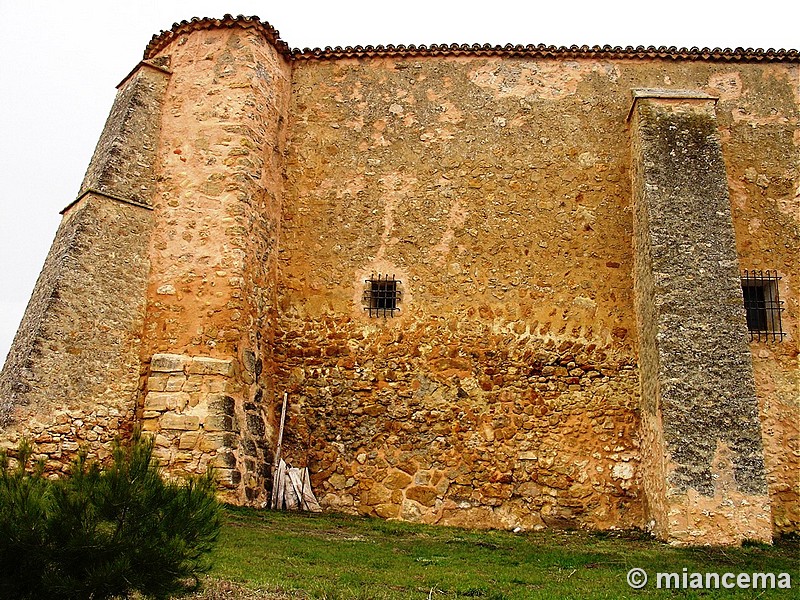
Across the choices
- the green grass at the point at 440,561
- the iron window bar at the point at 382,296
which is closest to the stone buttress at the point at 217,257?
the green grass at the point at 440,561

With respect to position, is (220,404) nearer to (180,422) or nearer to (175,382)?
(180,422)

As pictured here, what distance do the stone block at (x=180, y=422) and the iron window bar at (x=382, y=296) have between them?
3090 mm

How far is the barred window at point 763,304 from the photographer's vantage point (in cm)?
1079

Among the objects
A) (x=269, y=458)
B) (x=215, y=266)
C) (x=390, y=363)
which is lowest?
(x=269, y=458)

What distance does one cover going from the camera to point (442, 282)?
11312mm

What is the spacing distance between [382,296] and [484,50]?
439cm

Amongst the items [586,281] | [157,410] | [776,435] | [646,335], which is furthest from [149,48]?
[776,435]

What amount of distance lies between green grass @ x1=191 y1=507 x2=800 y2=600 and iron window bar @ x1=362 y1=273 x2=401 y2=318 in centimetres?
310

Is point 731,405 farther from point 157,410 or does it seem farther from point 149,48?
point 149,48

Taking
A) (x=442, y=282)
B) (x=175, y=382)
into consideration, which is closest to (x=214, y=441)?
(x=175, y=382)

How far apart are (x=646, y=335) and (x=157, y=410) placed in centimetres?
674

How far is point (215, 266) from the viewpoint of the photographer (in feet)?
34.3

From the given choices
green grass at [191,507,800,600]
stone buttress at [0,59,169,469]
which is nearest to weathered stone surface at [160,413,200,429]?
stone buttress at [0,59,169,469]

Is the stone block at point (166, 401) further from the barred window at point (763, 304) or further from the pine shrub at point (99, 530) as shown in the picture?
the barred window at point (763, 304)
